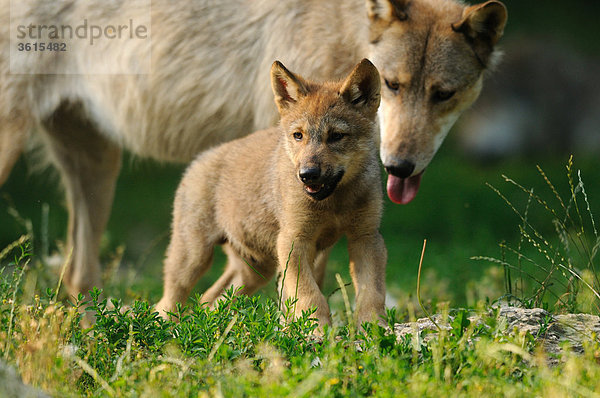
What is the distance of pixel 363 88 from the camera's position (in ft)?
12.1

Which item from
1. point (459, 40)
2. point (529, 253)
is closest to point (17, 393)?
point (459, 40)

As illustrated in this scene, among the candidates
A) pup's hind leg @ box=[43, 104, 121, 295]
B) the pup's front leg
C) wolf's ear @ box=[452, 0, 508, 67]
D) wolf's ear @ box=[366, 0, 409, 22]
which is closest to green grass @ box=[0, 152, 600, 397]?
the pup's front leg

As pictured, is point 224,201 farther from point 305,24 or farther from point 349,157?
point 305,24

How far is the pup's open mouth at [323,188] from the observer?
348cm

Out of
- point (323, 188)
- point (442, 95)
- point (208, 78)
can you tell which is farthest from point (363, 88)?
point (208, 78)

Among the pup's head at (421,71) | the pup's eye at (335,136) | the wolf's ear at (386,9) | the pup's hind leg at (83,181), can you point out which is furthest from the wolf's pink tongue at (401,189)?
the pup's hind leg at (83,181)

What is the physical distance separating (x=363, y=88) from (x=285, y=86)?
412mm

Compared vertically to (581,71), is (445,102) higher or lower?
higher

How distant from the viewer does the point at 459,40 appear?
4.71 meters

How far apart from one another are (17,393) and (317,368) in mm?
1064

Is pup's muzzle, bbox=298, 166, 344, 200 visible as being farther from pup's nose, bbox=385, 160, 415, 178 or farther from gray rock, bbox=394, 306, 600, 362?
pup's nose, bbox=385, 160, 415, 178

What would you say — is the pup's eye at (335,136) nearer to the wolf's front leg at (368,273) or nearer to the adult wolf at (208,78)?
the wolf's front leg at (368,273)

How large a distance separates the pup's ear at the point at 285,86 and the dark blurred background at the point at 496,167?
4733 millimetres

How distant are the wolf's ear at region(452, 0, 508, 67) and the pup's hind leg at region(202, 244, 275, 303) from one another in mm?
1862
